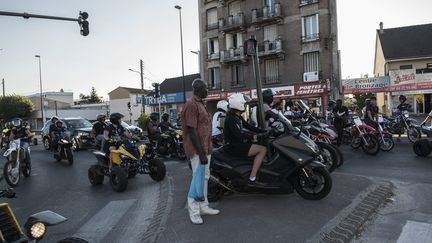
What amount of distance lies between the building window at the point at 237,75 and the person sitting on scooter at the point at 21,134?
2393cm

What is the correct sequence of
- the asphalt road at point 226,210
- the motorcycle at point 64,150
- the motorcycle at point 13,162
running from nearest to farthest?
the asphalt road at point 226,210
the motorcycle at point 13,162
the motorcycle at point 64,150

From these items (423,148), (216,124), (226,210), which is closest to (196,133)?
(226,210)

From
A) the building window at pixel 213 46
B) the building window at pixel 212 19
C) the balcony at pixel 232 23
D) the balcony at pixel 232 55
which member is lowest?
the balcony at pixel 232 55

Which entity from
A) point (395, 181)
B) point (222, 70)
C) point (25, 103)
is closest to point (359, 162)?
point (395, 181)

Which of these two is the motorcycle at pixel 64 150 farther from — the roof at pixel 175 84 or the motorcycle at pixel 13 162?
the roof at pixel 175 84

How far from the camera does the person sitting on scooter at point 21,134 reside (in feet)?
31.6

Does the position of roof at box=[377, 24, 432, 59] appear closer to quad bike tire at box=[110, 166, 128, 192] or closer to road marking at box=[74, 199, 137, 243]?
quad bike tire at box=[110, 166, 128, 192]

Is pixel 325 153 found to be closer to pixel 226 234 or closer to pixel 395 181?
pixel 395 181

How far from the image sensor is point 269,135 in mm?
5949

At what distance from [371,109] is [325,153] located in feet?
15.2

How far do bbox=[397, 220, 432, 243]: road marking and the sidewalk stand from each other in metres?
0.73

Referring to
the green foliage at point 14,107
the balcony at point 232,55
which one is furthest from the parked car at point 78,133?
the green foliage at point 14,107

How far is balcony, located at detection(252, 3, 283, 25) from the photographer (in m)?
30.0

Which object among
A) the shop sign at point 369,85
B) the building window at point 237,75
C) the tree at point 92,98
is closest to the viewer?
the shop sign at point 369,85
